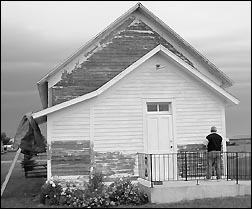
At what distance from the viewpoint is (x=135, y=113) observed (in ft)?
57.0

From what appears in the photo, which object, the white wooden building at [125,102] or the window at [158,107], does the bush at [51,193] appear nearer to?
the white wooden building at [125,102]

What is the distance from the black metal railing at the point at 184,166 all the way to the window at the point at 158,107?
5.32 ft

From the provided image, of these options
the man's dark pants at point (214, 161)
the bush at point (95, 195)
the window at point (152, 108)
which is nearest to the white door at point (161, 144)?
the window at point (152, 108)

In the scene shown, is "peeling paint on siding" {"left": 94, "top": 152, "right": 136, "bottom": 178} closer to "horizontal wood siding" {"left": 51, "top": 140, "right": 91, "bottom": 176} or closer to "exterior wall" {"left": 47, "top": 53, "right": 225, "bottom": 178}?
"exterior wall" {"left": 47, "top": 53, "right": 225, "bottom": 178}

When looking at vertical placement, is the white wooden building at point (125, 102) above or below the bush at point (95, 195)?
above

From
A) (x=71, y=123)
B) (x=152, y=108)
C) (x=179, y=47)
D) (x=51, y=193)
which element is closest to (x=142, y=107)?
(x=152, y=108)

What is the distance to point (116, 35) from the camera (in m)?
18.7

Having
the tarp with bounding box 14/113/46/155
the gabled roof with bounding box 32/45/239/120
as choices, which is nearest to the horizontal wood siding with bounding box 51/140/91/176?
the gabled roof with bounding box 32/45/239/120

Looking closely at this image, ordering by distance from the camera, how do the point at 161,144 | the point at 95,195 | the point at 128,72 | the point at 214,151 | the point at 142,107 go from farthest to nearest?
the point at 161,144 → the point at 142,107 → the point at 128,72 → the point at 214,151 → the point at 95,195

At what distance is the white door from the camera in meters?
17.3

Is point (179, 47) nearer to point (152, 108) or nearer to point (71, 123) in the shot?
point (152, 108)

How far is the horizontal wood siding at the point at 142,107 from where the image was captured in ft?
56.0

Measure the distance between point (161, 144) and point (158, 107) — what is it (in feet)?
4.36

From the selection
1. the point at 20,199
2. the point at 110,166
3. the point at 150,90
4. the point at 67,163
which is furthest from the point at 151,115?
the point at 20,199
